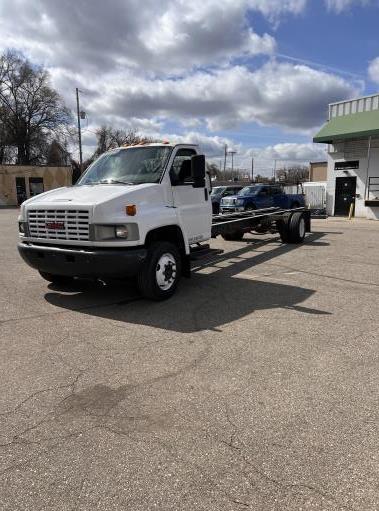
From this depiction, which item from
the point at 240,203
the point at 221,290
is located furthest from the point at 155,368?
the point at 240,203

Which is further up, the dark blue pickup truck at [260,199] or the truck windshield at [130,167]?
the truck windshield at [130,167]

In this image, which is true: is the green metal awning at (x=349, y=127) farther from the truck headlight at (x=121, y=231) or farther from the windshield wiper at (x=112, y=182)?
the truck headlight at (x=121, y=231)

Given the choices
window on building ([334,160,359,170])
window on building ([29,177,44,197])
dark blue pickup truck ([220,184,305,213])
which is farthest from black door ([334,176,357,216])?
window on building ([29,177,44,197])

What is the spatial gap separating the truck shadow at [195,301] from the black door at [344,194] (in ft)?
60.1

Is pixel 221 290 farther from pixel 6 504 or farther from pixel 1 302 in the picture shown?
pixel 6 504

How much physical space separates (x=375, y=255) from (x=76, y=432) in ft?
31.7

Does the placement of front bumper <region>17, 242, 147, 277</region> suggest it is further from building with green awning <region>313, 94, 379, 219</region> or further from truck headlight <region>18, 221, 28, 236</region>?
building with green awning <region>313, 94, 379, 219</region>

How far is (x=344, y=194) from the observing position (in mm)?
24984

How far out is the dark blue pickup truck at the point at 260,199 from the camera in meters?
21.2

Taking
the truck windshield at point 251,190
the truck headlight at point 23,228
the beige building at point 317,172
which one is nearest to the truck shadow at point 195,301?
the truck headlight at point 23,228

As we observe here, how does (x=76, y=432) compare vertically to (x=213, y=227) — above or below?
below

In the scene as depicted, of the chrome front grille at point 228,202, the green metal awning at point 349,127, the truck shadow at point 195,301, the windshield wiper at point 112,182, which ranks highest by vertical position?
the green metal awning at point 349,127

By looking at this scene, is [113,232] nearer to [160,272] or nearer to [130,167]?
[160,272]

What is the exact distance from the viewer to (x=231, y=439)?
3.09 meters
